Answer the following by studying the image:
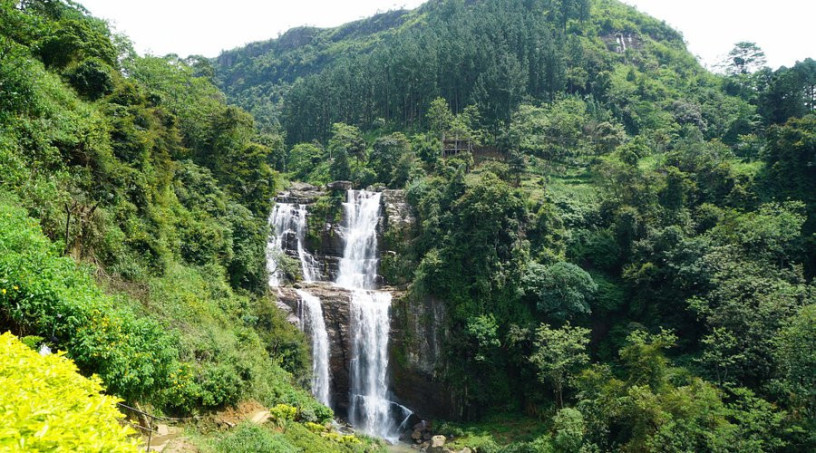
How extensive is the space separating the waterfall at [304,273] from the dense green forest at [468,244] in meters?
2.94

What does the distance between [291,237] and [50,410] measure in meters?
31.9

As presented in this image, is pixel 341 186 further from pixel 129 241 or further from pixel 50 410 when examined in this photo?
pixel 50 410

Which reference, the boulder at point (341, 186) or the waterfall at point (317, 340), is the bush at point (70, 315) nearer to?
the waterfall at point (317, 340)

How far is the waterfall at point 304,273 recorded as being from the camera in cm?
2844

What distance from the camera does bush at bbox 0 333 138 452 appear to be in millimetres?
3607

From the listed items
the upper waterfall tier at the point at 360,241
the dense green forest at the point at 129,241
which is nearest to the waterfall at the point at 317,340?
the dense green forest at the point at 129,241

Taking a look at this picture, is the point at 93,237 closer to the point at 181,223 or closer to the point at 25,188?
the point at 25,188

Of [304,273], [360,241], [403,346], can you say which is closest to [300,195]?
[360,241]

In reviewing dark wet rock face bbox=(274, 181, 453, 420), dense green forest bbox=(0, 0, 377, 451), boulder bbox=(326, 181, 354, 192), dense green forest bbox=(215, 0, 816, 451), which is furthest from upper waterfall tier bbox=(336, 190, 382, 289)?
dense green forest bbox=(0, 0, 377, 451)

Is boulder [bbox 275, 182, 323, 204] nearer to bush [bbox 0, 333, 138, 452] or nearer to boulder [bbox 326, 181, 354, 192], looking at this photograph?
boulder [bbox 326, 181, 354, 192]

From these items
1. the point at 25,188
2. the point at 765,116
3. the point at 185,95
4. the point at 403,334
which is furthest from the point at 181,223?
the point at 765,116

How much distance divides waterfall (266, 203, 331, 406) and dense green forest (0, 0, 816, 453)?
294 cm

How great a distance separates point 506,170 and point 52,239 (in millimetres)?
29830

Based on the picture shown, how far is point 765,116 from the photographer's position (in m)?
45.8
